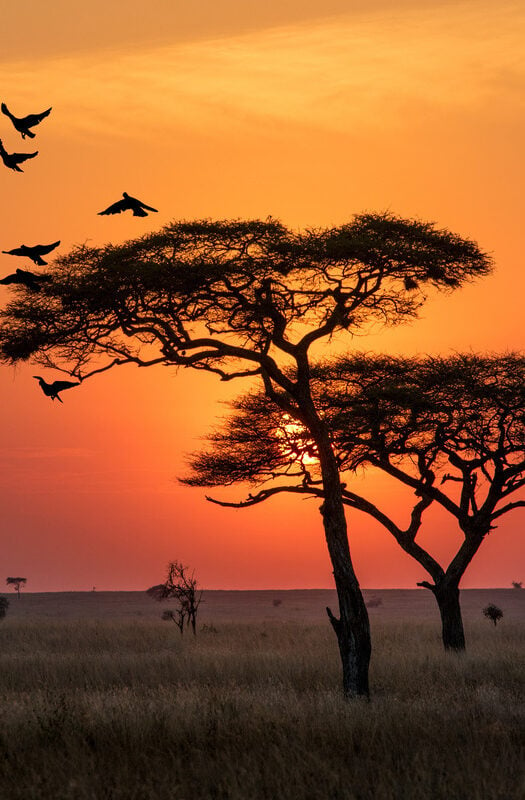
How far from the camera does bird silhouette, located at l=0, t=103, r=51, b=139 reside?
1817 centimetres

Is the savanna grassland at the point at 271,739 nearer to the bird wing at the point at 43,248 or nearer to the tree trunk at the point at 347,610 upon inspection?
the tree trunk at the point at 347,610

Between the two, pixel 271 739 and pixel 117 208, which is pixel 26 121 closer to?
pixel 117 208

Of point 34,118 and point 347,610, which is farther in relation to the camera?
point 347,610

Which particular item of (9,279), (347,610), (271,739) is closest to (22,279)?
(9,279)

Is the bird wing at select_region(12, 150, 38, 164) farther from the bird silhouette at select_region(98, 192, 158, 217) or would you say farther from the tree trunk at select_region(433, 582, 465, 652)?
the tree trunk at select_region(433, 582, 465, 652)

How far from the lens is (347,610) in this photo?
2069 cm

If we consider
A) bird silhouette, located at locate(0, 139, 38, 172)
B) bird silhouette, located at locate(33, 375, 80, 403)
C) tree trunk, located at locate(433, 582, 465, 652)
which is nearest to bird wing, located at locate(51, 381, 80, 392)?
bird silhouette, located at locate(33, 375, 80, 403)

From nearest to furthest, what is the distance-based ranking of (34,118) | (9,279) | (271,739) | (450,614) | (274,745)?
(274,745) → (271,739) → (34,118) → (9,279) → (450,614)

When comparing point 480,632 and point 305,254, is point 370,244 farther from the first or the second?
point 480,632

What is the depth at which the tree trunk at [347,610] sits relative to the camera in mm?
20547

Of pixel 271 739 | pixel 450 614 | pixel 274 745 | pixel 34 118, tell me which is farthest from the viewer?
pixel 450 614

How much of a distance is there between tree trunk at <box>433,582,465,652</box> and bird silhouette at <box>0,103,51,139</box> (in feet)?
63.1

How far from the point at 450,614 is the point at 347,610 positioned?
12131 millimetres

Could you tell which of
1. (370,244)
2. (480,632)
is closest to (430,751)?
(370,244)
